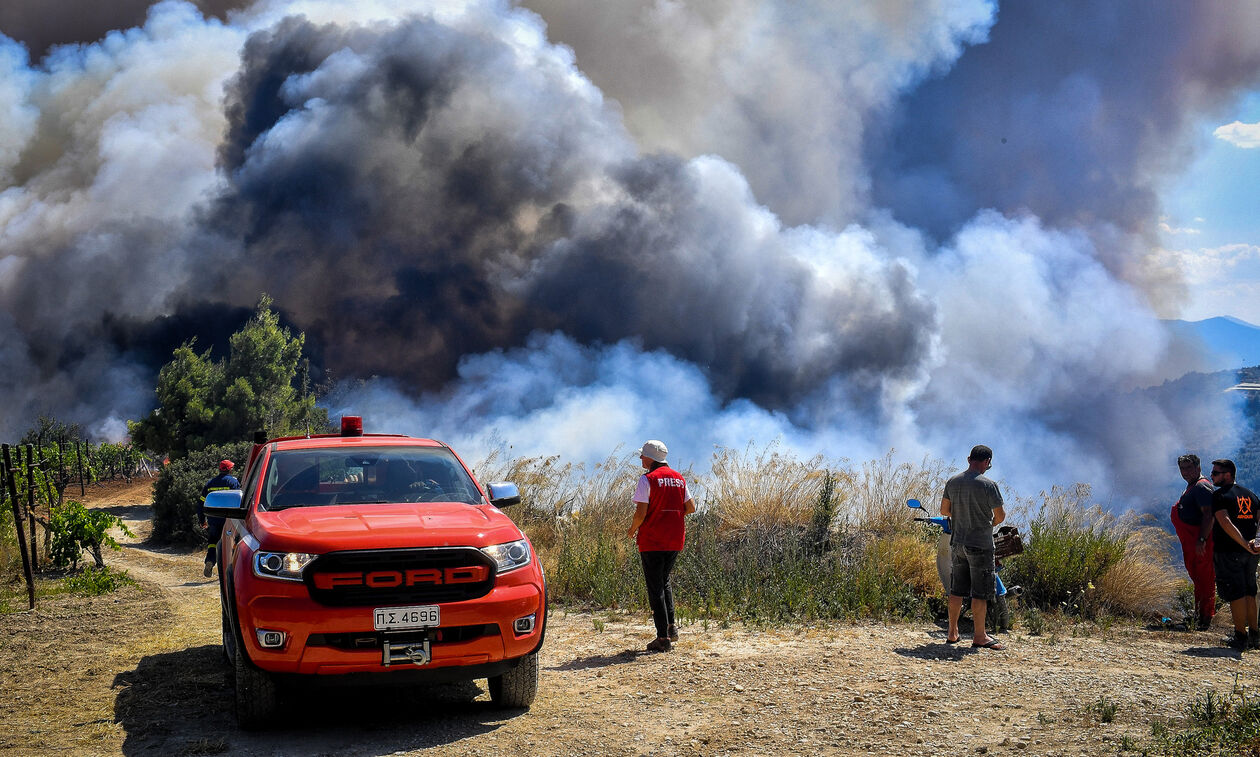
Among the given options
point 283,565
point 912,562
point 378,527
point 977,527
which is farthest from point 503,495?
point 912,562

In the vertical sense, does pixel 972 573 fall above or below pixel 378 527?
below

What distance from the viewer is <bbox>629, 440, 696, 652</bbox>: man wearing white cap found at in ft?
24.3

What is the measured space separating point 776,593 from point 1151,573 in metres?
4.93

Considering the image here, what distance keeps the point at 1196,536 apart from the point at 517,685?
797 centimetres

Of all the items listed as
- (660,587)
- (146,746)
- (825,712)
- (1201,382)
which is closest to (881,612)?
(660,587)

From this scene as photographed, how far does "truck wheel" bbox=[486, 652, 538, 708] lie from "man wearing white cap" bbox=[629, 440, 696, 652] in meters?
1.88

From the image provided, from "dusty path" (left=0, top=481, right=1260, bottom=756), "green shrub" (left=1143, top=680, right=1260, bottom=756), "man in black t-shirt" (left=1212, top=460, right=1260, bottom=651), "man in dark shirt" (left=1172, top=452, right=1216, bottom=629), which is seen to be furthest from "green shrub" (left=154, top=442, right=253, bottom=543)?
"green shrub" (left=1143, top=680, right=1260, bottom=756)

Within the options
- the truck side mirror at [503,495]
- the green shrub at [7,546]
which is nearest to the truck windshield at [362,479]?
the truck side mirror at [503,495]

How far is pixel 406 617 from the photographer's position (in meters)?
5.02

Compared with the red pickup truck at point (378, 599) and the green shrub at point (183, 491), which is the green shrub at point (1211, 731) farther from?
the green shrub at point (183, 491)

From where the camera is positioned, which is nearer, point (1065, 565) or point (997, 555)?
point (997, 555)

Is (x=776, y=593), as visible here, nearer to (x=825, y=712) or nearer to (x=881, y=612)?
(x=881, y=612)

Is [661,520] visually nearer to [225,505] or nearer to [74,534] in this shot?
Result: [225,505]

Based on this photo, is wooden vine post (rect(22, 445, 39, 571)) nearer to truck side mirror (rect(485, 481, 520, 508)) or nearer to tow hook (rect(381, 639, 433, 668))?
truck side mirror (rect(485, 481, 520, 508))
